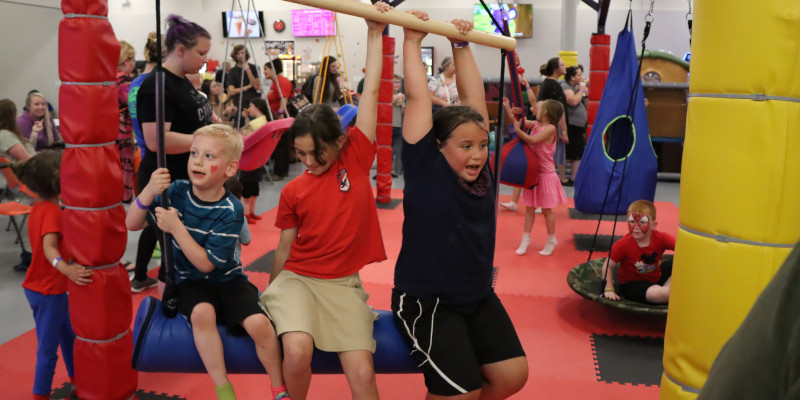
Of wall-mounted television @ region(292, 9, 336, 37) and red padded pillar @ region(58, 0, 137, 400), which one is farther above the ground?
wall-mounted television @ region(292, 9, 336, 37)

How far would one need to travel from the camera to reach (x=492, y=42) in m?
2.30

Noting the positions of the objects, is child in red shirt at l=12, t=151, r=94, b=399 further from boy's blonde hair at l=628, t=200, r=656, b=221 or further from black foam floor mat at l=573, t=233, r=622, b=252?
black foam floor mat at l=573, t=233, r=622, b=252

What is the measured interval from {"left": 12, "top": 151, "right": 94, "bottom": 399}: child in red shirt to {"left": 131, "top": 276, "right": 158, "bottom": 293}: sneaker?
120 cm

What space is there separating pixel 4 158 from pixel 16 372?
2.49 m

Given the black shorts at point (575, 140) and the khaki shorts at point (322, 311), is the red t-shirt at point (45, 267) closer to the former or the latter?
the khaki shorts at point (322, 311)

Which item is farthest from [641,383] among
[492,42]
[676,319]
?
[492,42]

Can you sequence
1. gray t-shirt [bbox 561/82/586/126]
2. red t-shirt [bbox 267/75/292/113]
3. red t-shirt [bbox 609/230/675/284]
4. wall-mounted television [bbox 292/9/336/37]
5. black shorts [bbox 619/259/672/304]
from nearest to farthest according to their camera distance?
1. black shorts [bbox 619/259/672/304]
2. red t-shirt [bbox 609/230/675/284]
3. gray t-shirt [bbox 561/82/586/126]
4. red t-shirt [bbox 267/75/292/113]
5. wall-mounted television [bbox 292/9/336/37]

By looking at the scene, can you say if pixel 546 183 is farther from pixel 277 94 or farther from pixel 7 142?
pixel 277 94

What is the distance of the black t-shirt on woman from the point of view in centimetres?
260

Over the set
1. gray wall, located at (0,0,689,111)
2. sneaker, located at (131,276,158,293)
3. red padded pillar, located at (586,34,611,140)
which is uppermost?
gray wall, located at (0,0,689,111)

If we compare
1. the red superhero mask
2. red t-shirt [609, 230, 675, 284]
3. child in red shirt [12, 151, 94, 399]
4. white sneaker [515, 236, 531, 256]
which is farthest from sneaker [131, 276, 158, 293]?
the red superhero mask

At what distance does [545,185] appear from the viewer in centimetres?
503

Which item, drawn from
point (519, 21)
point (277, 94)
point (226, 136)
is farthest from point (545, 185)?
point (519, 21)

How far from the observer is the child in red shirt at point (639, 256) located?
353cm
